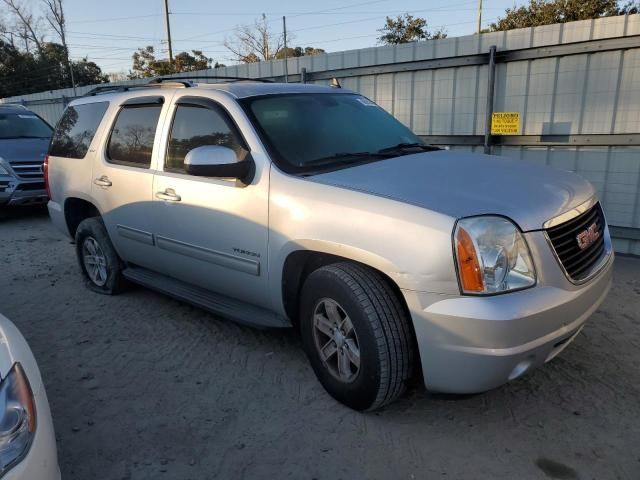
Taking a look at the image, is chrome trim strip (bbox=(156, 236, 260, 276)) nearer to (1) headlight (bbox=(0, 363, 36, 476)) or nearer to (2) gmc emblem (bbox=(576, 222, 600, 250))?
(1) headlight (bbox=(0, 363, 36, 476))

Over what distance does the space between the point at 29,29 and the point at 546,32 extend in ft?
187

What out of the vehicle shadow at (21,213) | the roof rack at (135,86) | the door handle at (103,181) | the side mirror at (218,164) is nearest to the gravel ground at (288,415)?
the door handle at (103,181)

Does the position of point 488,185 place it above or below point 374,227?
above

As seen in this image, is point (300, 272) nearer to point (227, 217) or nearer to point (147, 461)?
point (227, 217)

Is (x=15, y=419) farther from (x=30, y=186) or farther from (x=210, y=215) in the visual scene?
(x=30, y=186)

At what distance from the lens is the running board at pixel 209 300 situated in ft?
10.9

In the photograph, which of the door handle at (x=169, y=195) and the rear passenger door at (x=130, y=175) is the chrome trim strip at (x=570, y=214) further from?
the rear passenger door at (x=130, y=175)

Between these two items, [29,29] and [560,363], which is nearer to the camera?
[560,363]

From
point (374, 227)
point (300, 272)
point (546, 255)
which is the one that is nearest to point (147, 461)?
point (300, 272)

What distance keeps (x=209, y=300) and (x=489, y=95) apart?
15.0ft

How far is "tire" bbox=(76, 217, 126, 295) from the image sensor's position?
475cm

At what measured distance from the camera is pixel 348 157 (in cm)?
332

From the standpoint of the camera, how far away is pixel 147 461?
8.59 ft

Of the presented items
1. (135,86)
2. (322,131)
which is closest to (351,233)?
(322,131)
